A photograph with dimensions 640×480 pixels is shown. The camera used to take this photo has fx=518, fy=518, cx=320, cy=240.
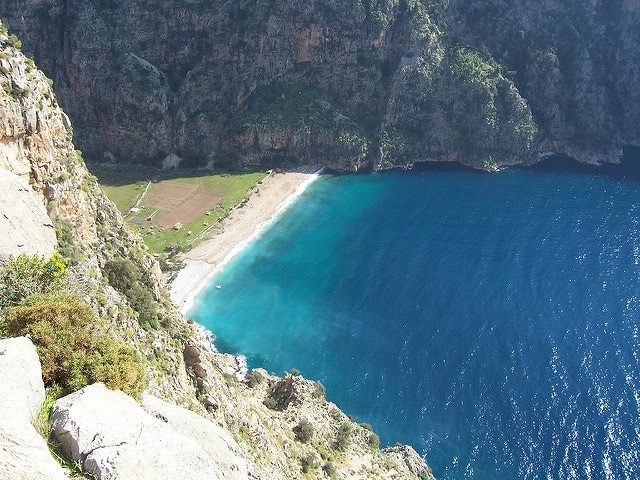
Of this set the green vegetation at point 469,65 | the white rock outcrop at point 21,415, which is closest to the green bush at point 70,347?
the white rock outcrop at point 21,415

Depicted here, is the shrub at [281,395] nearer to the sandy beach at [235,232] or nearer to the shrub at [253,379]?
the shrub at [253,379]

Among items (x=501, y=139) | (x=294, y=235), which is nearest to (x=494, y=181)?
(x=501, y=139)

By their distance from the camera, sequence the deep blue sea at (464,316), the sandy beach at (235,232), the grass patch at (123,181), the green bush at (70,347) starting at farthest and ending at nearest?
the grass patch at (123,181), the sandy beach at (235,232), the deep blue sea at (464,316), the green bush at (70,347)

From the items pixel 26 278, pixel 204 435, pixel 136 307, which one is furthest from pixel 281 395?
pixel 204 435

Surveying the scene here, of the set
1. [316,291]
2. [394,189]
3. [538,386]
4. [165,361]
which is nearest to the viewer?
[165,361]

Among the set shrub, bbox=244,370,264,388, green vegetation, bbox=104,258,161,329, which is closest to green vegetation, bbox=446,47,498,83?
shrub, bbox=244,370,264,388

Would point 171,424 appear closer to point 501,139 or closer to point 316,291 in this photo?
point 316,291

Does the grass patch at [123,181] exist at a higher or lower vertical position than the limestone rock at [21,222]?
lower
